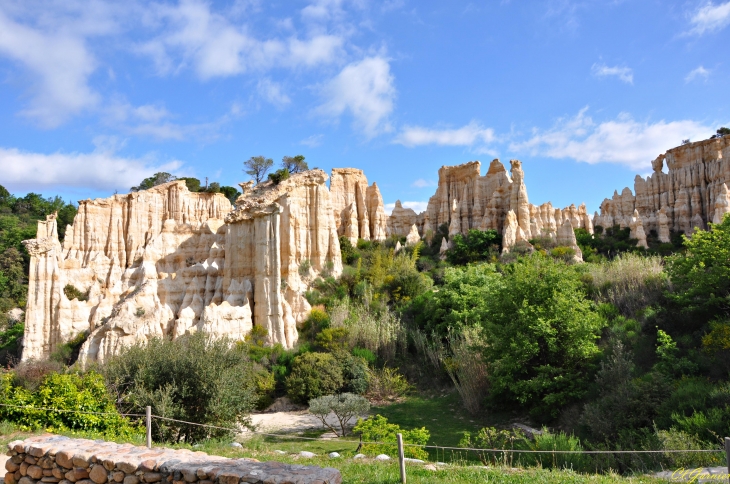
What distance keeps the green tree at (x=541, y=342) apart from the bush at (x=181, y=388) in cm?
872

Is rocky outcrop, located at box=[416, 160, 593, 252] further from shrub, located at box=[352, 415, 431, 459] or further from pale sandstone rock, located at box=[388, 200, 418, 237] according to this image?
shrub, located at box=[352, 415, 431, 459]

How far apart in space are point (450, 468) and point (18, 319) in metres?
42.4

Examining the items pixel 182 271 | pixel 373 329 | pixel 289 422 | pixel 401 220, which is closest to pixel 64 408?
pixel 289 422

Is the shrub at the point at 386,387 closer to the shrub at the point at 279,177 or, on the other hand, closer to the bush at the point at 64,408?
the bush at the point at 64,408

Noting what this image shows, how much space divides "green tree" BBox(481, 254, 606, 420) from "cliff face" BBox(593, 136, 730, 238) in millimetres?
29439

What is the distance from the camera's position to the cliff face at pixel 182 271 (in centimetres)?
2616

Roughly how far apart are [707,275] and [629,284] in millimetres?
5996

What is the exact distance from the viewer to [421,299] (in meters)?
28.1

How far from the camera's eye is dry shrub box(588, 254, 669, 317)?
67.5 ft

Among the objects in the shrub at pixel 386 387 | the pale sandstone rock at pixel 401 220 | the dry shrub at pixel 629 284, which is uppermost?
the pale sandstone rock at pixel 401 220

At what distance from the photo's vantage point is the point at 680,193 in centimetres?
4541

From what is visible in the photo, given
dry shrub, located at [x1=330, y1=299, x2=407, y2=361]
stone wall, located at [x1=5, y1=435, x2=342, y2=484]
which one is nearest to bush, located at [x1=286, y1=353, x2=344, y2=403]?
dry shrub, located at [x1=330, y1=299, x2=407, y2=361]

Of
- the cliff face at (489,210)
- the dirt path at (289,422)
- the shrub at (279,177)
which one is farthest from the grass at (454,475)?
the cliff face at (489,210)

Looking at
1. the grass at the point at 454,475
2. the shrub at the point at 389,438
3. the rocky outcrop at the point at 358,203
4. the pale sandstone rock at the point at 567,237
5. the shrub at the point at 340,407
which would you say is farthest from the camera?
the rocky outcrop at the point at 358,203
